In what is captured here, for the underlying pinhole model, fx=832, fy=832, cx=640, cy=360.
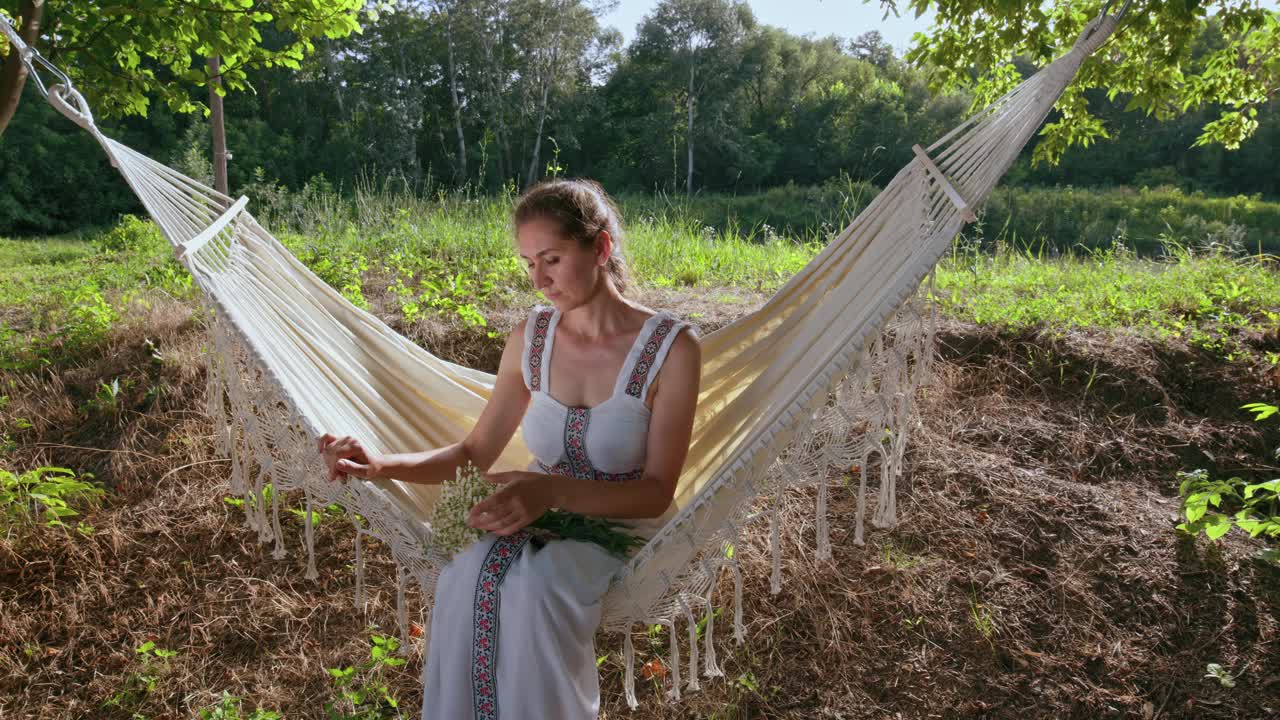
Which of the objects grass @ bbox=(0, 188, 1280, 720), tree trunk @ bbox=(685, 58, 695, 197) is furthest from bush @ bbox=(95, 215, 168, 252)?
tree trunk @ bbox=(685, 58, 695, 197)

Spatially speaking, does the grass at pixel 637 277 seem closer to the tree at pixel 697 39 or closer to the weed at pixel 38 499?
the weed at pixel 38 499

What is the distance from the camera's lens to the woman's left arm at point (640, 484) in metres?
1.26

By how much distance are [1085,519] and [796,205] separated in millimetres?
16501

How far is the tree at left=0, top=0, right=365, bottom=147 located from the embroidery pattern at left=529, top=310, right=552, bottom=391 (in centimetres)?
137

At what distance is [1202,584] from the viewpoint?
7.20 ft

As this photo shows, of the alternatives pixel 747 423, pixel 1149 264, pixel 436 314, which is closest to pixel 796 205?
pixel 1149 264

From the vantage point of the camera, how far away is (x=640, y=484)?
1.37m

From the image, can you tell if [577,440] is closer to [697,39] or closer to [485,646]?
[485,646]

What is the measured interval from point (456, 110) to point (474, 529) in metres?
19.1

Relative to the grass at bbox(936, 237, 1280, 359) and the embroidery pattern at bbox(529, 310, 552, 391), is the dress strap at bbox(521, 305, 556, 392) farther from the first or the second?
the grass at bbox(936, 237, 1280, 359)

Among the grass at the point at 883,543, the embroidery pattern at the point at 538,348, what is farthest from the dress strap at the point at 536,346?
the grass at the point at 883,543

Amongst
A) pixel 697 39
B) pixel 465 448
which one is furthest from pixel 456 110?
pixel 465 448

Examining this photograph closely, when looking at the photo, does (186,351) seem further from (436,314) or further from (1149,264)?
(1149,264)

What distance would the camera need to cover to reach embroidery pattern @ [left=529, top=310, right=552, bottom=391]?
1.55 m
